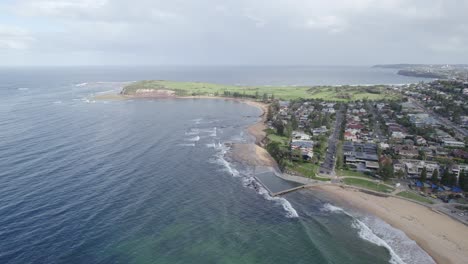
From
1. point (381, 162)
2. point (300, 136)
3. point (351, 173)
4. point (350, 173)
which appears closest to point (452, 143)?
point (381, 162)

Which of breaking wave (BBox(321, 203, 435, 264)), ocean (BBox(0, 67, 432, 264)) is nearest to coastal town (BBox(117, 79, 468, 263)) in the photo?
breaking wave (BBox(321, 203, 435, 264))

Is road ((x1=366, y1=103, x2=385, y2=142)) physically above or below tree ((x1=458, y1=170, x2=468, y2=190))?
above

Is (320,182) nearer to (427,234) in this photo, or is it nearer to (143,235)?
(427,234)

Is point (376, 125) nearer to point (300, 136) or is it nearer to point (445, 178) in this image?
point (300, 136)

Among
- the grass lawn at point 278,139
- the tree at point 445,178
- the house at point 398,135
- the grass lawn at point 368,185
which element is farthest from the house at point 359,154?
the grass lawn at point 278,139

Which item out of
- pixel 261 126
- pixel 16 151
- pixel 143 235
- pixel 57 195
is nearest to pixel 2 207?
pixel 57 195

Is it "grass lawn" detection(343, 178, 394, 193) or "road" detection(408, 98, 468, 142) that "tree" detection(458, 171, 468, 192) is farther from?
"road" detection(408, 98, 468, 142)

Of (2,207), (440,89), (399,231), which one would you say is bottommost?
(399,231)
